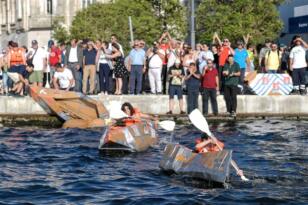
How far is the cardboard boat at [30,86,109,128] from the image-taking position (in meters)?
30.5

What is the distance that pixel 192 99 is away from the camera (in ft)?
99.7

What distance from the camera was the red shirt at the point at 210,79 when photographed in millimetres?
29828

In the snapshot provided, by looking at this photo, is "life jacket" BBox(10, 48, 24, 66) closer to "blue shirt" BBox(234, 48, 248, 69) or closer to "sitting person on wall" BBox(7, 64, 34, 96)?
"sitting person on wall" BBox(7, 64, 34, 96)

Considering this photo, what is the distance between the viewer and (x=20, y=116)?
3161 centimetres

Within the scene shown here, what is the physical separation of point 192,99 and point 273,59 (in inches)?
144

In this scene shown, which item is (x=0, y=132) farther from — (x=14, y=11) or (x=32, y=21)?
(x=14, y=11)

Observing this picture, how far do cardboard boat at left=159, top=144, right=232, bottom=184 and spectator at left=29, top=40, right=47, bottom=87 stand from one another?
13.0 m

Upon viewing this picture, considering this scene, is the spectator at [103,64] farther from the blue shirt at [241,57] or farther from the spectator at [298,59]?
the spectator at [298,59]

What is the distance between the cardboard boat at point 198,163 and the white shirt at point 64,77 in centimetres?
1211

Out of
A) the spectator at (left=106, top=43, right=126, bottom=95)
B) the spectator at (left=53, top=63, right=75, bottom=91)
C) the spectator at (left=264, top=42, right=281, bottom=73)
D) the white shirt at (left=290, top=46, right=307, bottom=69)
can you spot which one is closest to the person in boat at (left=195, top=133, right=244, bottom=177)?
the spectator at (left=106, top=43, right=126, bottom=95)

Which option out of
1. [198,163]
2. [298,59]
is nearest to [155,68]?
[298,59]

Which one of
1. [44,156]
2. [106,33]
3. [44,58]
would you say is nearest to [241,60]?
[44,58]

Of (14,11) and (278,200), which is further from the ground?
(14,11)

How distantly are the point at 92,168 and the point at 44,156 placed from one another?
8.46 ft
